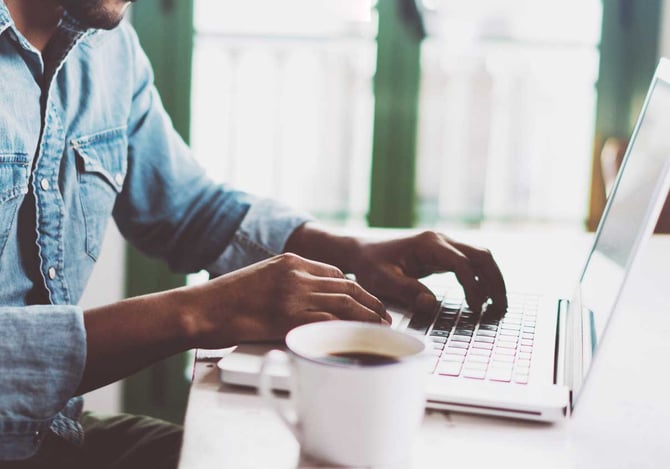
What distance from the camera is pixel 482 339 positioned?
31.3 inches

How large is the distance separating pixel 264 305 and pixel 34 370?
7.7 inches

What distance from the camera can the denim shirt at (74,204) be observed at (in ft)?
2.18

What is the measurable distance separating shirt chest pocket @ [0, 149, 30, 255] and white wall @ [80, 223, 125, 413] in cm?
114

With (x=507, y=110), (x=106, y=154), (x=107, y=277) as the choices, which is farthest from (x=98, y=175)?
(x=507, y=110)

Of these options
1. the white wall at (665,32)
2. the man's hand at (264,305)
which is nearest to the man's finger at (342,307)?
the man's hand at (264,305)

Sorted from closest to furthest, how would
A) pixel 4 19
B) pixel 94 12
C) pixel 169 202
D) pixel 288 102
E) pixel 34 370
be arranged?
pixel 34 370, pixel 4 19, pixel 94 12, pixel 169 202, pixel 288 102

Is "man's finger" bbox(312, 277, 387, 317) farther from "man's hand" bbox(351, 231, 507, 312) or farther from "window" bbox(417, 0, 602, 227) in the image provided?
"window" bbox(417, 0, 602, 227)

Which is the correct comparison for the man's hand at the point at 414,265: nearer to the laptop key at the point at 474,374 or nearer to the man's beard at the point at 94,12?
the laptop key at the point at 474,374

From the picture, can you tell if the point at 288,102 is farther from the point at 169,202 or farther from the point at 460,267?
the point at 460,267

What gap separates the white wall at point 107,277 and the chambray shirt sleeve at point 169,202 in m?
0.85

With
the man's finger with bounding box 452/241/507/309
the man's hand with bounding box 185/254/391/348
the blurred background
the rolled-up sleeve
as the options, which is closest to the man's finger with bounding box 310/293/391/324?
the man's hand with bounding box 185/254/391/348

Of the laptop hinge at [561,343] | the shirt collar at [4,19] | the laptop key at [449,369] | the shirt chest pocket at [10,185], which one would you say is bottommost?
the laptop hinge at [561,343]

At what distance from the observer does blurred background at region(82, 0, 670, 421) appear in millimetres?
2074

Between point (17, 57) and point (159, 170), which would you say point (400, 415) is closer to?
point (17, 57)
